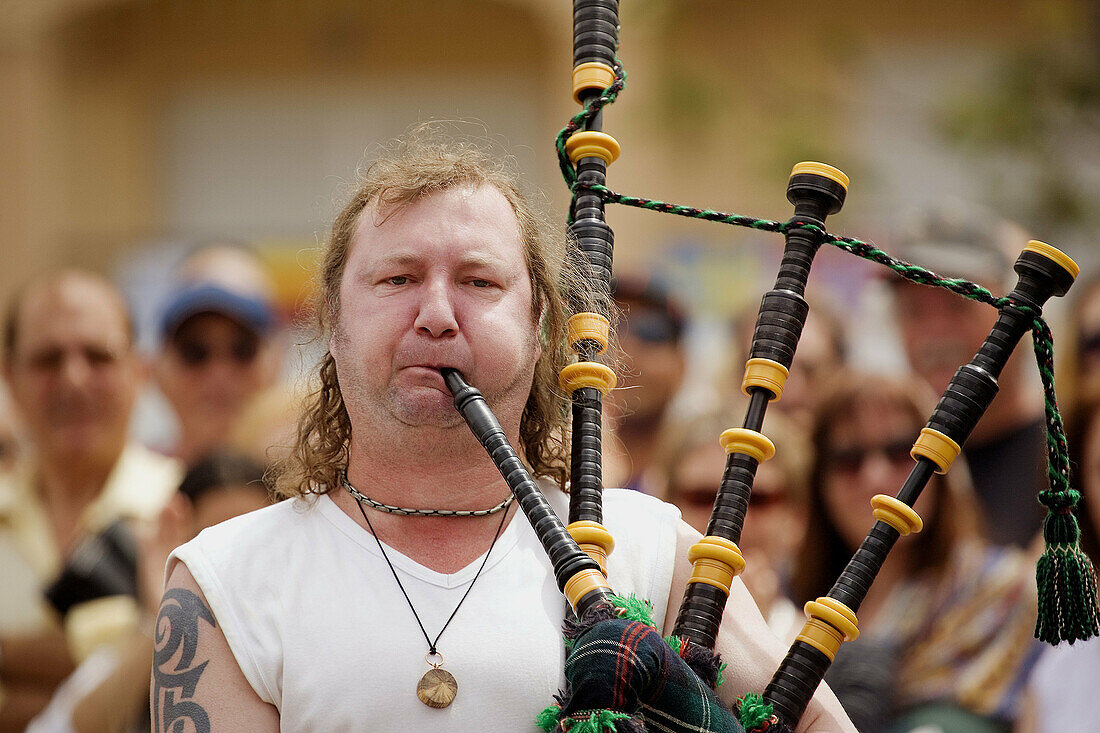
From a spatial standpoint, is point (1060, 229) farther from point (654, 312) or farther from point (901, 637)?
point (901, 637)

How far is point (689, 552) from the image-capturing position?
228cm

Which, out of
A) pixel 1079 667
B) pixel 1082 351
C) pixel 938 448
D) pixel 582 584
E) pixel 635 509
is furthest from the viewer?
pixel 1082 351

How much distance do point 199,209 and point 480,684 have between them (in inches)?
400

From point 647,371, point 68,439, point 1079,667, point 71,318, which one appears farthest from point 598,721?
point 71,318

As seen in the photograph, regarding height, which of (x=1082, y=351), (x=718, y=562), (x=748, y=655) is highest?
(x=1082, y=351)

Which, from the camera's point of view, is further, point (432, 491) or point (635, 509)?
point (635, 509)

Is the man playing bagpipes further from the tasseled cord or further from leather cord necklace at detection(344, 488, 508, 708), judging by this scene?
the tasseled cord

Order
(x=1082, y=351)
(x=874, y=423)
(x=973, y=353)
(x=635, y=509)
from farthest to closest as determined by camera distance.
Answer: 1. (x=973, y=353)
2. (x=874, y=423)
3. (x=1082, y=351)
4. (x=635, y=509)

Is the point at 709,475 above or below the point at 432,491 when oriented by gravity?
above

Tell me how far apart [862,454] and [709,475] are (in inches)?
19.6

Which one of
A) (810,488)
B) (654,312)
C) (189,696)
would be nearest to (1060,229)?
(654,312)

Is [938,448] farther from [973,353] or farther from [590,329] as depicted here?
[973,353]

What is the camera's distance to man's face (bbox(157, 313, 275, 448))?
499cm

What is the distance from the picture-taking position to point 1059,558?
7.75 ft
